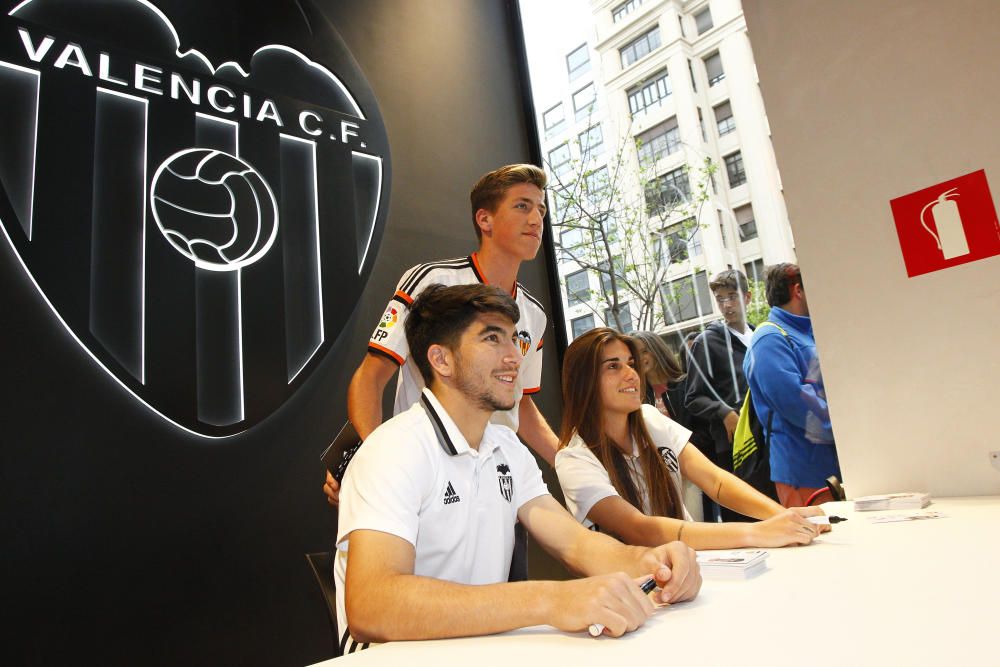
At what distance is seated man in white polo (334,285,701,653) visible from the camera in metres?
0.93

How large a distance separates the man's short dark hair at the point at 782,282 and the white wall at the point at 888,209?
18.1 inches

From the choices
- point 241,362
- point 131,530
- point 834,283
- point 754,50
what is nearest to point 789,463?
point 834,283

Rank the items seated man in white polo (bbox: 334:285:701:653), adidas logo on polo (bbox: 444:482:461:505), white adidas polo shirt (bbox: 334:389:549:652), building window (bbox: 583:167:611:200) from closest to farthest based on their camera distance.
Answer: seated man in white polo (bbox: 334:285:701:653)
white adidas polo shirt (bbox: 334:389:549:652)
adidas logo on polo (bbox: 444:482:461:505)
building window (bbox: 583:167:611:200)

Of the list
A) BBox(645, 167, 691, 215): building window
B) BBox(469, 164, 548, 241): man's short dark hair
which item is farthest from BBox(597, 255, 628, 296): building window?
BBox(469, 164, 548, 241): man's short dark hair

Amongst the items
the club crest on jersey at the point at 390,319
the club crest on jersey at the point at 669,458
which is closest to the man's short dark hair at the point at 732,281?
the club crest on jersey at the point at 669,458

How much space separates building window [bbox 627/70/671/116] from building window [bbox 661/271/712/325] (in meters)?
0.96

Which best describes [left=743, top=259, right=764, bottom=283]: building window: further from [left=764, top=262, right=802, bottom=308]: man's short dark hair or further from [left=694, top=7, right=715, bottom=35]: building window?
[left=694, top=7, right=715, bottom=35]: building window

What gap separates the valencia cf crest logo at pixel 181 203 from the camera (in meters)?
2.34

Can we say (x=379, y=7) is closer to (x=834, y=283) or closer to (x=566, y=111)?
(x=566, y=111)

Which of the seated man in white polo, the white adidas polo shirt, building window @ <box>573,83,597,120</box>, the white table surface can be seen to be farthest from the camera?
building window @ <box>573,83,597,120</box>

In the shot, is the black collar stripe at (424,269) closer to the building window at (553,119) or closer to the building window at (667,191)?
the building window at (667,191)

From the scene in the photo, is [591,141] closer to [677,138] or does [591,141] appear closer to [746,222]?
[677,138]

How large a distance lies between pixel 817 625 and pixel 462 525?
26.2 inches

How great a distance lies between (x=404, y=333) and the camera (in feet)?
6.15
